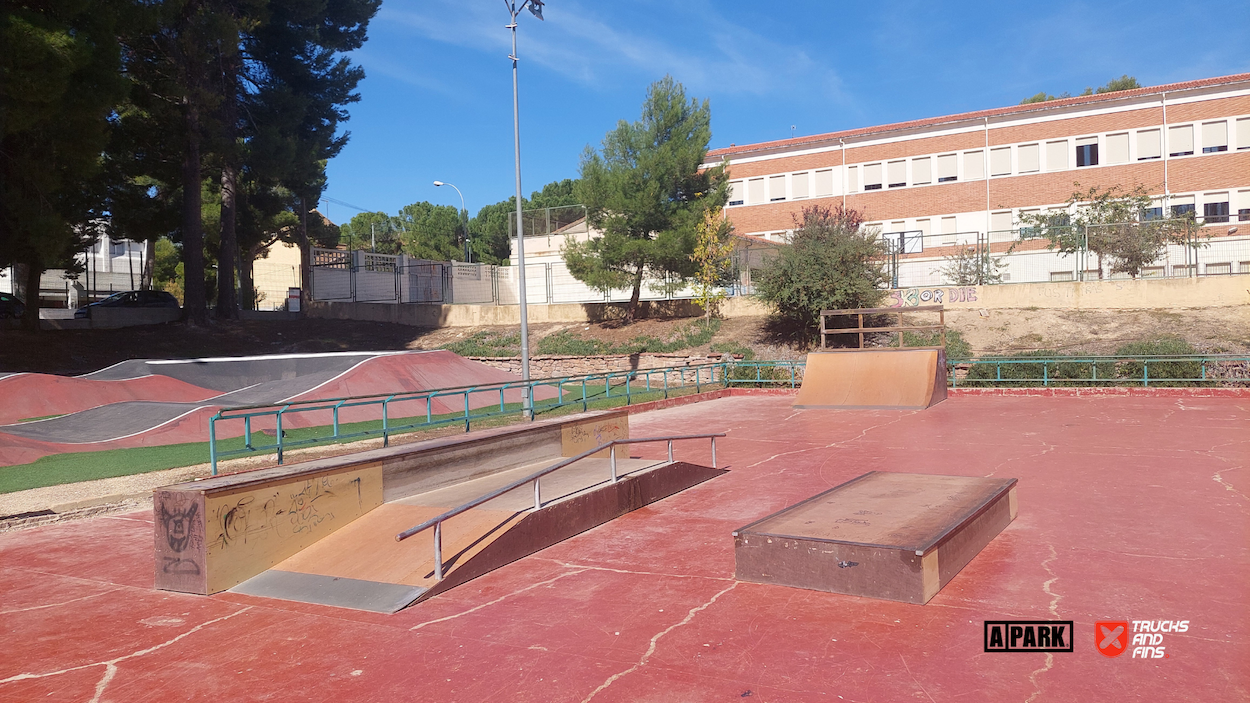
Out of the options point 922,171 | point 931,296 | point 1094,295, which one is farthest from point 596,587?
point 922,171

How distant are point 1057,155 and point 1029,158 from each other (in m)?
1.24

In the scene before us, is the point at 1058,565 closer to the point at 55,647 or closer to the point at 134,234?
the point at 55,647

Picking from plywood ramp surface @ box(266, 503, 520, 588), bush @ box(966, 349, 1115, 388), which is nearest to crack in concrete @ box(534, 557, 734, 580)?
plywood ramp surface @ box(266, 503, 520, 588)

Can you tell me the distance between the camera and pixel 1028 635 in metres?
4.73

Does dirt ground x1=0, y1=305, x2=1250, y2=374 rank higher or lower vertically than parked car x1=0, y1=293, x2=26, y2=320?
lower

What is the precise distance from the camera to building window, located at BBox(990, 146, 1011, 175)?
39906mm

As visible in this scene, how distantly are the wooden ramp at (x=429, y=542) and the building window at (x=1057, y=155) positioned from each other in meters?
38.1

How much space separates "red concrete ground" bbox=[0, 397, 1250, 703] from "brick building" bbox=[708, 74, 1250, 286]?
24.8 metres

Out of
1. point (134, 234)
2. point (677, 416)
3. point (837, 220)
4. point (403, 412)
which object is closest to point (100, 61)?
point (134, 234)

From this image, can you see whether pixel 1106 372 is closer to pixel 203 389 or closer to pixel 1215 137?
pixel 203 389

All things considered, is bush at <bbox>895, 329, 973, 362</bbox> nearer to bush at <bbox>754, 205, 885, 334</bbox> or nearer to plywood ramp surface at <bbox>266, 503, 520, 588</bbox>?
bush at <bbox>754, 205, 885, 334</bbox>

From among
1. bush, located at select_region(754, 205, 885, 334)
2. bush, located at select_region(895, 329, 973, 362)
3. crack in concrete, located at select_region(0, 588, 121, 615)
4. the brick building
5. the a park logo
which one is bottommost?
crack in concrete, located at select_region(0, 588, 121, 615)

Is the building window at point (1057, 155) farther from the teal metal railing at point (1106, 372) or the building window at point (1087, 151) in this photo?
the teal metal railing at point (1106, 372)

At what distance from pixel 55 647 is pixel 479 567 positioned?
286 cm
